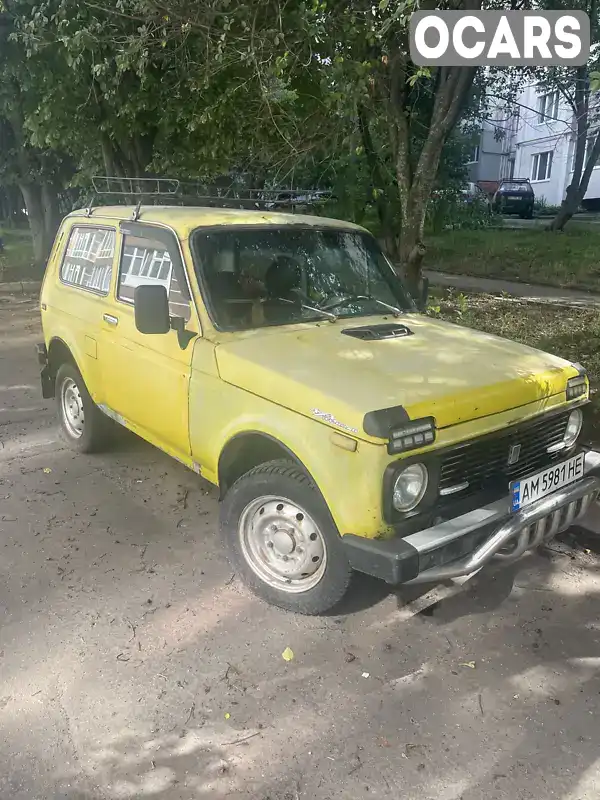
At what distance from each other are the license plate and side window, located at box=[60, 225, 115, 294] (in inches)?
123

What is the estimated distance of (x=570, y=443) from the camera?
3883 millimetres

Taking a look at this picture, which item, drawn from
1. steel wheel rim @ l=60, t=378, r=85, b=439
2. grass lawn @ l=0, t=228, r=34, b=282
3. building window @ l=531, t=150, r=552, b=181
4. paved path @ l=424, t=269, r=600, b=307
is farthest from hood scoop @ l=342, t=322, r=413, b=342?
building window @ l=531, t=150, r=552, b=181

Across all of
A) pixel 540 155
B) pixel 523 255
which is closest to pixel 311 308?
pixel 523 255

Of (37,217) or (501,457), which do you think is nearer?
(501,457)

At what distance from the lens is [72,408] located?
5859 millimetres

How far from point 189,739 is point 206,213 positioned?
9.96 ft

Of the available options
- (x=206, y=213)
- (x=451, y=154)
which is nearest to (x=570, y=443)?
(x=206, y=213)

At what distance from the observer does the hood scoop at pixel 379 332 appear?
12.6 feet

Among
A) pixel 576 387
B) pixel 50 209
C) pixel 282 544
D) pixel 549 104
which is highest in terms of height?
pixel 549 104

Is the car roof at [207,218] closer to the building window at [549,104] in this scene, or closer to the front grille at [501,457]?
the front grille at [501,457]

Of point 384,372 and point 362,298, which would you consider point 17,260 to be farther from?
point 384,372

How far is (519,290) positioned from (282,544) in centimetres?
1119

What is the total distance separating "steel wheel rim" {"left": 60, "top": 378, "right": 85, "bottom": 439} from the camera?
571cm

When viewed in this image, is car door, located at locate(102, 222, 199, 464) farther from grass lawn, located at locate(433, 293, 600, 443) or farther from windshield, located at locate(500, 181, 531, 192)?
windshield, located at locate(500, 181, 531, 192)
